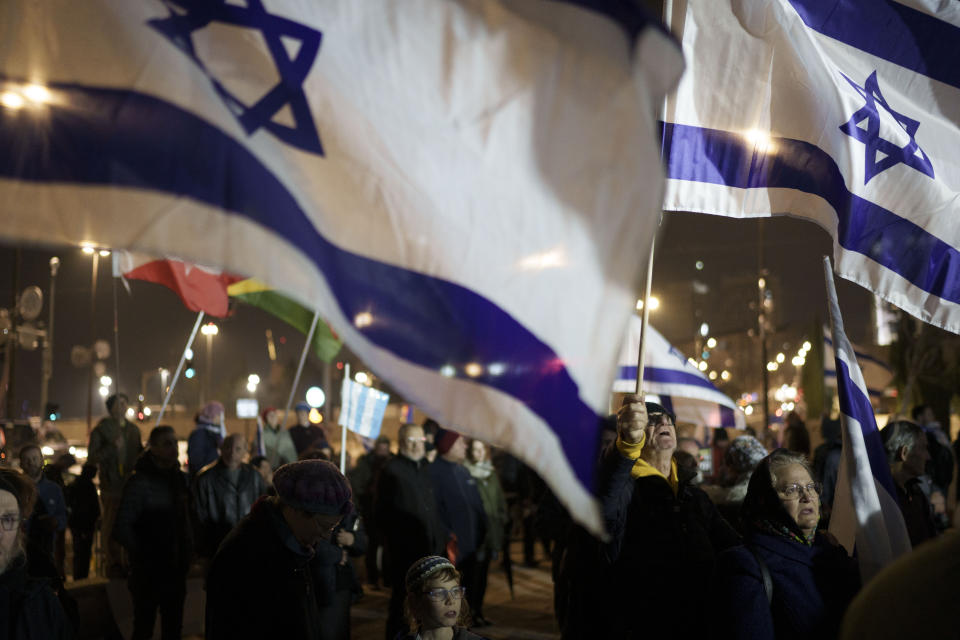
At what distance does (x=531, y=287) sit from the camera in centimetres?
261

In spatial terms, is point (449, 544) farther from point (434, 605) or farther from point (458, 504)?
point (434, 605)

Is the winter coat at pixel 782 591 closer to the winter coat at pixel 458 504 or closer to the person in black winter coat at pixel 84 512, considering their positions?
the winter coat at pixel 458 504

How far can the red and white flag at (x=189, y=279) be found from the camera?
998 centimetres

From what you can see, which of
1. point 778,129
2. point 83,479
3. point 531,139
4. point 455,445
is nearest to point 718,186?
point 778,129

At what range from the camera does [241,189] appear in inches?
107

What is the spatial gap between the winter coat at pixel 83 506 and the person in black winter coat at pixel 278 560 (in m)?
9.90

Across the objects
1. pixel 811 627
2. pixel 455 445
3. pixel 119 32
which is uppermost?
pixel 119 32

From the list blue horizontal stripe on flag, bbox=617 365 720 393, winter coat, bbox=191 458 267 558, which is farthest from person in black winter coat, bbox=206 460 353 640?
blue horizontal stripe on flag, bbox=617 365 720 393

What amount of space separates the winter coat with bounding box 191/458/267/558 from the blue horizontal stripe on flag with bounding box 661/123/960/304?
184 inches

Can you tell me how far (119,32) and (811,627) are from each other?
324 centimetres

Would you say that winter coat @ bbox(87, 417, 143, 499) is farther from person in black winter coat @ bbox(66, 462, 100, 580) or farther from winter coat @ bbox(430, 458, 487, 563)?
winter coat @ bbox(430, 458, 487, 563)

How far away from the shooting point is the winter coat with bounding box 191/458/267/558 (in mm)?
7809

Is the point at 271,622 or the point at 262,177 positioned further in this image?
the point at 271,622

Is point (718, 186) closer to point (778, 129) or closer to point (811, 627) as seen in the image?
point (778, 129)
